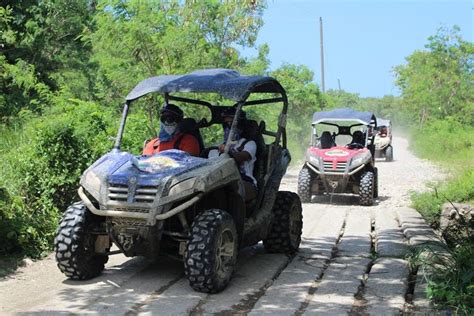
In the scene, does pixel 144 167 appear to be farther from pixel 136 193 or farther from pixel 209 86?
pixel 209 86

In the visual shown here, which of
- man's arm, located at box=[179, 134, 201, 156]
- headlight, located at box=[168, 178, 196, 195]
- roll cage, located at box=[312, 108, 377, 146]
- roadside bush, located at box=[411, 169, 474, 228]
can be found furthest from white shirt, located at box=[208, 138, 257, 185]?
roll cage, located at box=[312, 108, 377, 146]

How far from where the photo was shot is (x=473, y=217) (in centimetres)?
748

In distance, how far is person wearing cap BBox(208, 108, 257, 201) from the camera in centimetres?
646

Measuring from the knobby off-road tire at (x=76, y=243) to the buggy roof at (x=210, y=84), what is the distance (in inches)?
55.4

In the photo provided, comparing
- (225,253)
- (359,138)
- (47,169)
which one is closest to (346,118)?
(359,138)

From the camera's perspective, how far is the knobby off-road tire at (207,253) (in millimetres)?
5375

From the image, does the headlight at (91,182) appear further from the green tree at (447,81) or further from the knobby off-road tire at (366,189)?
the green tree at (447,81)

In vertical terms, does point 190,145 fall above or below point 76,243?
above

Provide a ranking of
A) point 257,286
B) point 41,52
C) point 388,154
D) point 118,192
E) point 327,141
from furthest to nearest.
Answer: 1. point 388,154
2. point 41,52
3. point 327,141
4. point 257,286
5. point 118,192

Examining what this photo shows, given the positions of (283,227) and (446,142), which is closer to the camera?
(283,227)

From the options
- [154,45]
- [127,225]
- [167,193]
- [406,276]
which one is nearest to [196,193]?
[167,193]

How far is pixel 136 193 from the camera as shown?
5520 mm

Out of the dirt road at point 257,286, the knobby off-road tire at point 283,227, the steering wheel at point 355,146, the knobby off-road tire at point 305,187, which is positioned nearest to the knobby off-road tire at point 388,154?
the steering wheel at point 355,146

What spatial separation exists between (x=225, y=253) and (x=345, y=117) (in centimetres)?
874
